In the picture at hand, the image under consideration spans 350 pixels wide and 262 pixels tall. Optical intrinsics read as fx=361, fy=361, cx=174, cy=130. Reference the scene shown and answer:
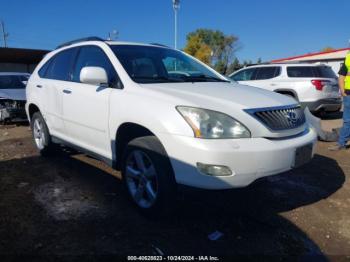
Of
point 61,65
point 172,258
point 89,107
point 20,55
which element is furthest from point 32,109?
point 20,55

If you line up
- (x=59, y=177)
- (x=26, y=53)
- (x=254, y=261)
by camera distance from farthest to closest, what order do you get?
(x=26, y=53), (x=59, y=177), (x=254, y=261)

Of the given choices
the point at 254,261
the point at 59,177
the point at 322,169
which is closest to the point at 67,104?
the point at 59,177

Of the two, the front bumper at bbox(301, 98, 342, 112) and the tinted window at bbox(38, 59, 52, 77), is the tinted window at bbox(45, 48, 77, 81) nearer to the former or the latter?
the tinted window at bbox(38, 59, 52, 77)

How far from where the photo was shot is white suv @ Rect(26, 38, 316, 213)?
9.89 ft

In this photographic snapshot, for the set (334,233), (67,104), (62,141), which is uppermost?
(67,104)

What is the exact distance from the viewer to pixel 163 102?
3262 mm

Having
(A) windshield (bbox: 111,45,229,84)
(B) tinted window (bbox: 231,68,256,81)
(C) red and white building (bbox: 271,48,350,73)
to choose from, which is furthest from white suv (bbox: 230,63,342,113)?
(C) red and white building (bbox: 271,48,350,73)

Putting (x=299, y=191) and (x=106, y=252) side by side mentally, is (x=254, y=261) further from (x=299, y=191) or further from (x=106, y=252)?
(x=299, y=191)

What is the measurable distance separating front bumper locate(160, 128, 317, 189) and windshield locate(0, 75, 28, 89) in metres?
9.16

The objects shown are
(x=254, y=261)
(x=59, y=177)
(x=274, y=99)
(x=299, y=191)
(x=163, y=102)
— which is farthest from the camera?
(x=59, y=177)

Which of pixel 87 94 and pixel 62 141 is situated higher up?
pixel 87 94

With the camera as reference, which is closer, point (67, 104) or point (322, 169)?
point (67, 104)

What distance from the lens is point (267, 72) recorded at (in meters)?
11.6

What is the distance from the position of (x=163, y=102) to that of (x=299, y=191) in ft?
7.24
